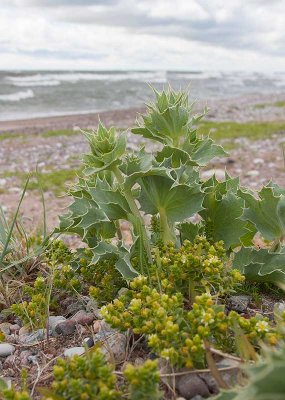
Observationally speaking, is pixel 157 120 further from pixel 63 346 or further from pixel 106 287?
pixel 63 346

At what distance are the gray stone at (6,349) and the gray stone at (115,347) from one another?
0.49m

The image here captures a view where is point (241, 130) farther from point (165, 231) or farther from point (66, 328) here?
point (66, 328)

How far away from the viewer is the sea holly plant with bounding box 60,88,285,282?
7.77 ft

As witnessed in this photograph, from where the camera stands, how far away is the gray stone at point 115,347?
2068 millimetres

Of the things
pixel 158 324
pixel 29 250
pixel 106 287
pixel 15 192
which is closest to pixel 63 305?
pixel 106 287

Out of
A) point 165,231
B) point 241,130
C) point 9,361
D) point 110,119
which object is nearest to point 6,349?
point 9,361

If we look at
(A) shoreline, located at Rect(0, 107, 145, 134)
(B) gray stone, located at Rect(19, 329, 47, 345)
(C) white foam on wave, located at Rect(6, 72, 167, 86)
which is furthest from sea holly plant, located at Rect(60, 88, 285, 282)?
(C) white foam on wave, located at Rect(6, 72, 167, 86)

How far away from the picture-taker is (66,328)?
2467mm

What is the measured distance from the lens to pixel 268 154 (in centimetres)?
1166

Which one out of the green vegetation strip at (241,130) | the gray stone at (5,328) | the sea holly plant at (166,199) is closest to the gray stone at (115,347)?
the sea holly plant at (166,199)

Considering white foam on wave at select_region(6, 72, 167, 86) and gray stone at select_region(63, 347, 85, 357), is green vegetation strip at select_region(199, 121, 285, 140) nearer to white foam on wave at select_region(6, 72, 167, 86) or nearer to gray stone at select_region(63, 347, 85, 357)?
gray stone at select_region(63, 347, 85, 357)

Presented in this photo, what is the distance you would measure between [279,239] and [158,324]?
3.25ft

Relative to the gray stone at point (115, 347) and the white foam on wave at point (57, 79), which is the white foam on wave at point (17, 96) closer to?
the white foam on wave at point (57, 79)

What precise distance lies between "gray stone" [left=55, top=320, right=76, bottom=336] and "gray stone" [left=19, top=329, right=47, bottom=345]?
0.07 metres
